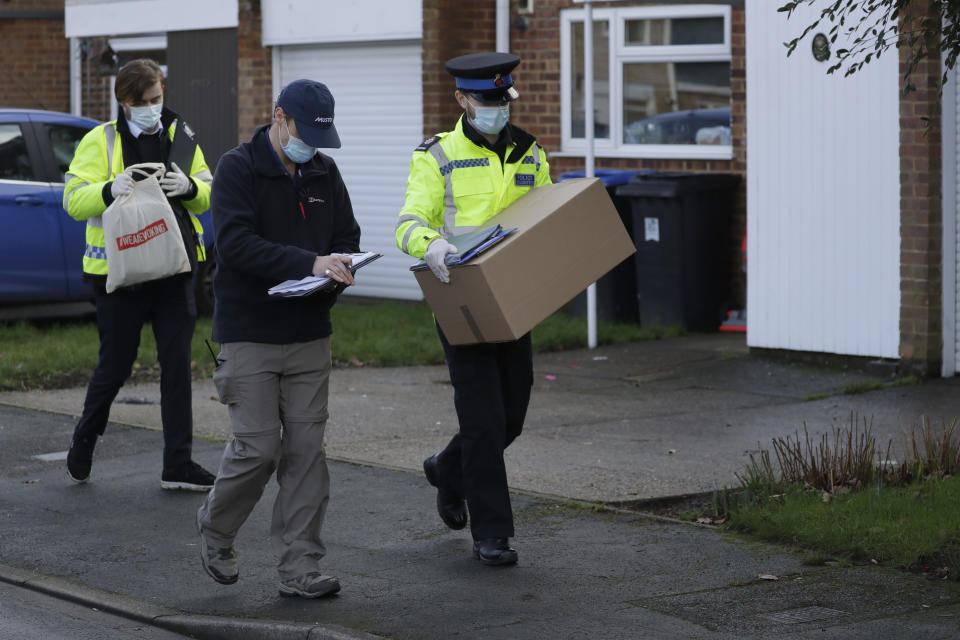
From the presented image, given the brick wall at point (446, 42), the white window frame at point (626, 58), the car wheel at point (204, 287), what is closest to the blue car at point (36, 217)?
the car wheel at point (204, 287)

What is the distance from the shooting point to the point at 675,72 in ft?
45.8

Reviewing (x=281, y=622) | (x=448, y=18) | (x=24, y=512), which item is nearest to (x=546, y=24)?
(x=448, y=18)

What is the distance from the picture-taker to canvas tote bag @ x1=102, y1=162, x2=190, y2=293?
711cm

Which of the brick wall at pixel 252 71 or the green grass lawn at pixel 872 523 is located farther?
Answer: the brick wall at pixel 252 71

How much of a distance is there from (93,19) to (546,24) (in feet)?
21.7

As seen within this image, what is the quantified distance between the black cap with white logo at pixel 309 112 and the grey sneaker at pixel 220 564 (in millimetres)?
1476

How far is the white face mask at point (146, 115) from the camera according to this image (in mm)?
7281

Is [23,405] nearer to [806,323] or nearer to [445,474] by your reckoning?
[445,474]

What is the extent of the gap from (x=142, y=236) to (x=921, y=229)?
5.28 meters

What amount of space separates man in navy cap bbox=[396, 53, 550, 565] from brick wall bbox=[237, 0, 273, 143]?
10380 millimetres

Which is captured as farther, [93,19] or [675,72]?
[93,19]

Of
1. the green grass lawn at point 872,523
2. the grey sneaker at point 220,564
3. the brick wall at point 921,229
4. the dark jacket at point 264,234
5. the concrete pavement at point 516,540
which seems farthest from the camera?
the brick wall at point 921,229

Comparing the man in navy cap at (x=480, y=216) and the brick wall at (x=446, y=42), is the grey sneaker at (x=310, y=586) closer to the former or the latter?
the man in navy cap at (x=480, y=216)

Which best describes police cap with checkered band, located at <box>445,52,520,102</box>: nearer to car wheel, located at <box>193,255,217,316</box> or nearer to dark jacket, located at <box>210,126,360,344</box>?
dark jacket, located at <box>210,126,360,344</box>
